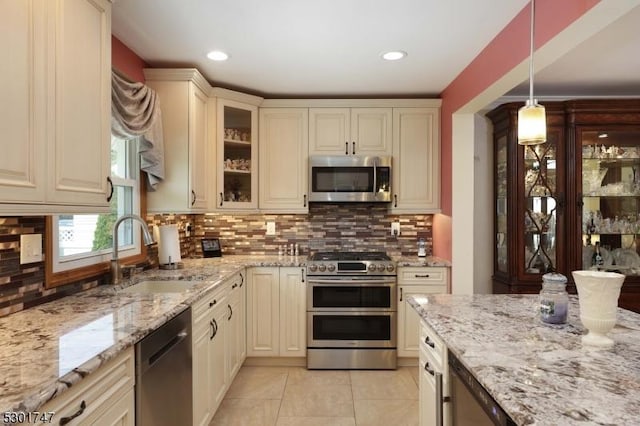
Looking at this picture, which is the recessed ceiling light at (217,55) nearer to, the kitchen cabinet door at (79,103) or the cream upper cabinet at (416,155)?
the kitchen cabinet door at (79,103)

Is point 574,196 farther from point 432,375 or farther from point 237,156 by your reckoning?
point 237,156

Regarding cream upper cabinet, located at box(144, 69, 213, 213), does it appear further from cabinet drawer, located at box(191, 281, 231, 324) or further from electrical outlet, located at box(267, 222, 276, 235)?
electrical outlet, located at box(267, 222, 276, 235)

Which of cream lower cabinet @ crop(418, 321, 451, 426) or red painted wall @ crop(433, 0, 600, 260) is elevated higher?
red painted wall @ crop(433, 0, 600, 260)

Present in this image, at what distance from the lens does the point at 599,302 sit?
1242 mm

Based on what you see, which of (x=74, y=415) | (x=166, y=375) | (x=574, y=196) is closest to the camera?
(x=74, y=415)

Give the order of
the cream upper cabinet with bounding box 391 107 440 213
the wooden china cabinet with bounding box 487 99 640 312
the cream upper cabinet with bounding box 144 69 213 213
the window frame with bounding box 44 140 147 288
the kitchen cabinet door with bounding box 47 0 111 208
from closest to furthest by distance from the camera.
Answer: the kitchen cabinet door with bounding box 47 0 111 208 → the window frame with bounding box 44 140 147 288 → the cream upper cabinet with bounding box 144 69 213 213 → the wooden china cabinet with bounding box 487 99 640 312 → the cream upper cabinet with bounding box 391 107 440 213

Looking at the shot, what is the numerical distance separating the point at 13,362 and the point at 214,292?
1285 millimetres

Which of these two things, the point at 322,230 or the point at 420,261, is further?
the point at 322,230

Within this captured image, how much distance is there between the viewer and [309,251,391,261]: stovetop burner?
337 centimetres

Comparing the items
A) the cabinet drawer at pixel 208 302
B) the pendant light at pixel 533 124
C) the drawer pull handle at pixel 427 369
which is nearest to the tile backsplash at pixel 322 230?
the cabinet drawer at pixel 208 302

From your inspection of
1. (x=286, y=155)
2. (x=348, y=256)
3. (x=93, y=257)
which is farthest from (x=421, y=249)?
(x=93, y=257)

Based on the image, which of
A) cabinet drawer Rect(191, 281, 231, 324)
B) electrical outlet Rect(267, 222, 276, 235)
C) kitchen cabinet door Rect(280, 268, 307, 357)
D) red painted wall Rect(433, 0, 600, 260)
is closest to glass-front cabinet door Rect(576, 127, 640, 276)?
red painted wall Rect(433, 0, 600, 260)

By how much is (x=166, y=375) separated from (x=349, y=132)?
257cm

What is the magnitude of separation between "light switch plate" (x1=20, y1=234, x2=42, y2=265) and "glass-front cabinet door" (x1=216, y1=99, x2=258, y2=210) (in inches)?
63.1
